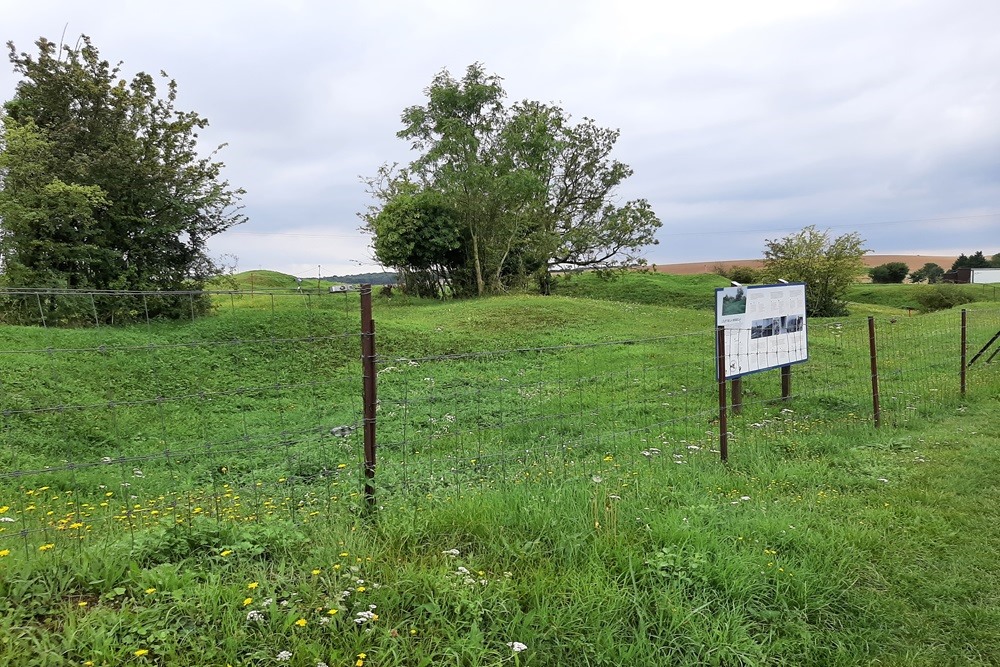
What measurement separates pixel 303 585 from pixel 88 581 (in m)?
0.92

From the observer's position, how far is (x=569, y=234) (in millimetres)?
29250

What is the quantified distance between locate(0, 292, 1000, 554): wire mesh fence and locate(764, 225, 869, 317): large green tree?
14.2 meters

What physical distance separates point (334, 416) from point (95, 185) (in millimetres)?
9069

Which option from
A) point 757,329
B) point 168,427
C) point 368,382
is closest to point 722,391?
point 757,329

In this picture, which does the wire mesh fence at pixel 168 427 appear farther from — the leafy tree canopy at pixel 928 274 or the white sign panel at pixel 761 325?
the leafy tree canopy at pixel 928 274

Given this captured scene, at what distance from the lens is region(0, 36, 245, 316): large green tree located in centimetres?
1240

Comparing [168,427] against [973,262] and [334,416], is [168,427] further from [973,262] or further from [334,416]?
[973,262]

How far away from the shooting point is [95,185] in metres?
12.6

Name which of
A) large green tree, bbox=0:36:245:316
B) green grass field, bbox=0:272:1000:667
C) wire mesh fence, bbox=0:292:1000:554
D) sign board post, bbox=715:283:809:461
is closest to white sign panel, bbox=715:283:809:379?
sign board post, bbox=715:283:809:461

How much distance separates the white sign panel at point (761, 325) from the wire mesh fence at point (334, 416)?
0.63 meters

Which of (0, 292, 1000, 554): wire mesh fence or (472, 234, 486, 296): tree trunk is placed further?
(472, 234, 486, 296): tree trunk

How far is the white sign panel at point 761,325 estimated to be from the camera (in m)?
5.95

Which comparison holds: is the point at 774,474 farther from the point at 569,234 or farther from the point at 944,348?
the point at 569,234

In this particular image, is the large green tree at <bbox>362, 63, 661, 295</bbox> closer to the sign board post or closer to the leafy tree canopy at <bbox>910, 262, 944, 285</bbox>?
the sign board post
